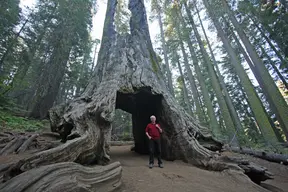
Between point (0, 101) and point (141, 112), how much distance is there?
32.9 feet

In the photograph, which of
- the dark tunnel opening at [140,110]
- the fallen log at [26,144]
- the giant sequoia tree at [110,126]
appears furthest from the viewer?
the dark tunnel opening at [140,110]

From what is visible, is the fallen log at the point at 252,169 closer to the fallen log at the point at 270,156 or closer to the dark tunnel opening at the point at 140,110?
the fallen log at the point at 270,156

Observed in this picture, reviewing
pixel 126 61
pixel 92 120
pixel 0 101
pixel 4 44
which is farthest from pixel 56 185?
pixel 4 44

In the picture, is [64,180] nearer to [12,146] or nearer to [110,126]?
[110,126]

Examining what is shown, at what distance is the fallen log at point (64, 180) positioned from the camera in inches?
62.9

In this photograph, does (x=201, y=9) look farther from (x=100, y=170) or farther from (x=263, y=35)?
(x=100, y=170)

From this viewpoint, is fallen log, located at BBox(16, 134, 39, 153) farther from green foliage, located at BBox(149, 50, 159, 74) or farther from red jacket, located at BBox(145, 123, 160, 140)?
green foliage, located at BBox(149, 50, 159, 74)

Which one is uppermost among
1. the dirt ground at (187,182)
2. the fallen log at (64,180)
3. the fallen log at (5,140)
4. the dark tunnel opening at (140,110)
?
the dark tunnel opening at (140,110)

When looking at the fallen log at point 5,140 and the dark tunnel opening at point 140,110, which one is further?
the dark tunnel opening at point 140,110

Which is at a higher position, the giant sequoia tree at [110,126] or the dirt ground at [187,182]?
the giant sequoia tree at [110,126]

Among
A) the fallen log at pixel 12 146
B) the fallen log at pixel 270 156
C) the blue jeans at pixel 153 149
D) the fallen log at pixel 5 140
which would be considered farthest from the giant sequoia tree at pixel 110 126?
the fallen log at pixel 270 156

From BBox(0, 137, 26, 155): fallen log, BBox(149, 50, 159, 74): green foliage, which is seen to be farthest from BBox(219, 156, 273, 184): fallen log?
BBox(0, 137, 26, 155): fallen log

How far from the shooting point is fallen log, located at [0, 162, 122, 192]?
62.9 inches

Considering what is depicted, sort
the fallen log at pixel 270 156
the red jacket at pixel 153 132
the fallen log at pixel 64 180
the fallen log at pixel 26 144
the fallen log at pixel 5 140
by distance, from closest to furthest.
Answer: the fallen log at pixel 64 180
the red jacket at pixel 153 132
the fallen log at pixel 26 144
the fallen log at pixel 5 140
the fallen log at pixel 270 156
